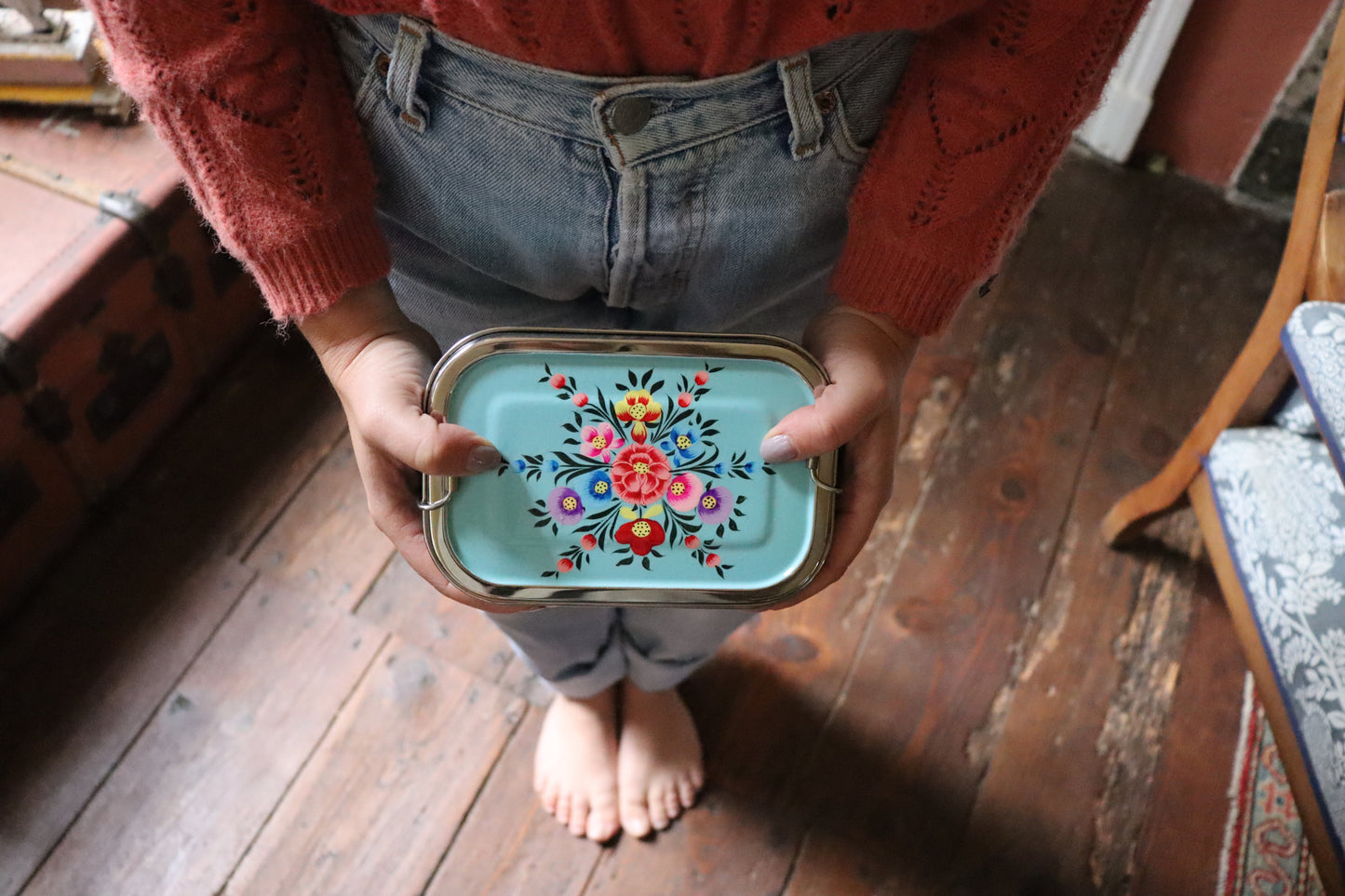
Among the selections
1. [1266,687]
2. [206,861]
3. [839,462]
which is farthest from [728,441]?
[206,861]

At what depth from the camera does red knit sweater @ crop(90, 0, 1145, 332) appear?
443 millimetres

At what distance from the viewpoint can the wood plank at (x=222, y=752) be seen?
97cm

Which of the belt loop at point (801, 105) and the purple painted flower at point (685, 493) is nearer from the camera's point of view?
the belt loop at point (801, 105)

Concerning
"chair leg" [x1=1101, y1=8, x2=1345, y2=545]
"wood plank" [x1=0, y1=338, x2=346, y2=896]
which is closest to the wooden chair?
"chair leg" [x1=1101, y1=8, x2=1345, y2=545]

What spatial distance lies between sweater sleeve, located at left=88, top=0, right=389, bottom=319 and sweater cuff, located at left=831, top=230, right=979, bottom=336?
294 millimetres

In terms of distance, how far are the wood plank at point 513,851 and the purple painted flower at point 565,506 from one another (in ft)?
1.91

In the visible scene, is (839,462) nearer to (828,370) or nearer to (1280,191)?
(828,370)

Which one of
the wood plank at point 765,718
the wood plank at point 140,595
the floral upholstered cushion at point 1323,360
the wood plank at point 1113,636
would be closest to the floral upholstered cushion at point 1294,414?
the floral upholstered cushion at point 1323,360

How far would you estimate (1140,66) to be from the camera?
1.45m

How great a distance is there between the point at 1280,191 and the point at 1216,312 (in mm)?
273

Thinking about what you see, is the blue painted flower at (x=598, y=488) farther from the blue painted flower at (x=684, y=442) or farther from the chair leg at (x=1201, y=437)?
the chair leg at (x=1201, y=437)

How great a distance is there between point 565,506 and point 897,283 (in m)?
0.25

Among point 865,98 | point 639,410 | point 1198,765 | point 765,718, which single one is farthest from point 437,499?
point 1198,765

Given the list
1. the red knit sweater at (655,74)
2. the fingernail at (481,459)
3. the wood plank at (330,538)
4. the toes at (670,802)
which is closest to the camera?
the red knit sweater at (655,74)
